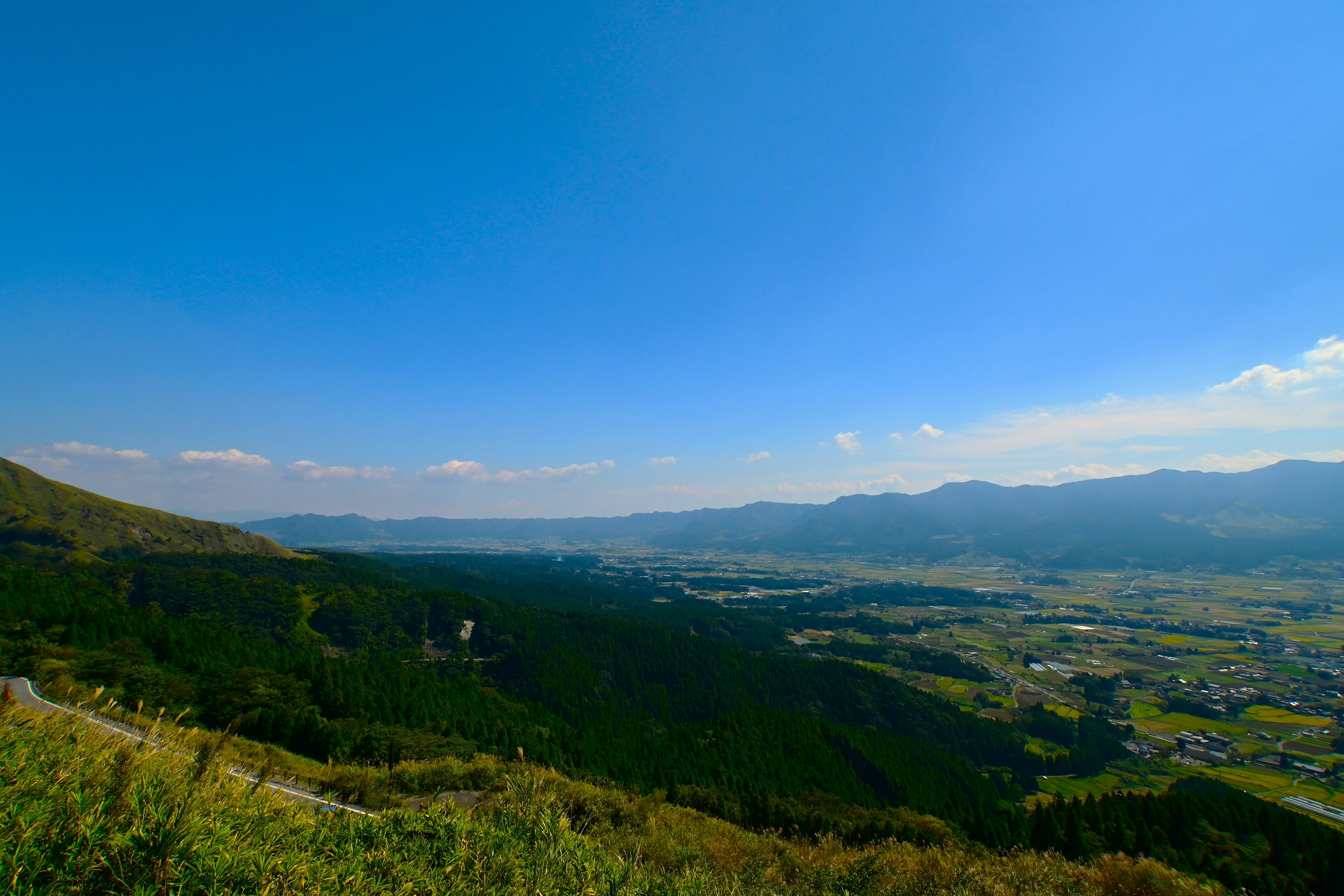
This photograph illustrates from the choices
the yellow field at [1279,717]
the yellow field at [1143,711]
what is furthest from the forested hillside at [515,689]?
the yellow field at [1279,717]

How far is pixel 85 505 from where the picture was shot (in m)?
128

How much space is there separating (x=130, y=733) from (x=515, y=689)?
246 feet

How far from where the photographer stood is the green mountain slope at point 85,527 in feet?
348

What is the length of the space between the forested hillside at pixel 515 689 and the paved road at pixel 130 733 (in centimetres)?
219

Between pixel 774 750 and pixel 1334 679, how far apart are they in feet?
337

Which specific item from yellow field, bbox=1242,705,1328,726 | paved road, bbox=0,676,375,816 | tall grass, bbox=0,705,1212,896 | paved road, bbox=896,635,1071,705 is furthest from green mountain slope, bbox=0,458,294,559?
yellow field, bbox=1242,705,1328,726

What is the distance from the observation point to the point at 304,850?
8117 mm

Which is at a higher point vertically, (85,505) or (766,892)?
(85,505)

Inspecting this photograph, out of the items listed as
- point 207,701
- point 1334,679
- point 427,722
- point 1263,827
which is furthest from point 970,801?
point 1334,679

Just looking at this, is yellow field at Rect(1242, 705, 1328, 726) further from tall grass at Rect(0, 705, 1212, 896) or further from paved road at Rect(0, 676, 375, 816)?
paved road at Rect(0, 676, 375, 816)

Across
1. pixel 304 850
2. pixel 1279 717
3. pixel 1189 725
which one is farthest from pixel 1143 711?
pixel 304 850

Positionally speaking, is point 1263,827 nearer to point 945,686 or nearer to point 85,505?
point 945,686

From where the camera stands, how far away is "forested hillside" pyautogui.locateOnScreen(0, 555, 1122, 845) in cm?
3616

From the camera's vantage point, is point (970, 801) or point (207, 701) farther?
point (970, 801)
